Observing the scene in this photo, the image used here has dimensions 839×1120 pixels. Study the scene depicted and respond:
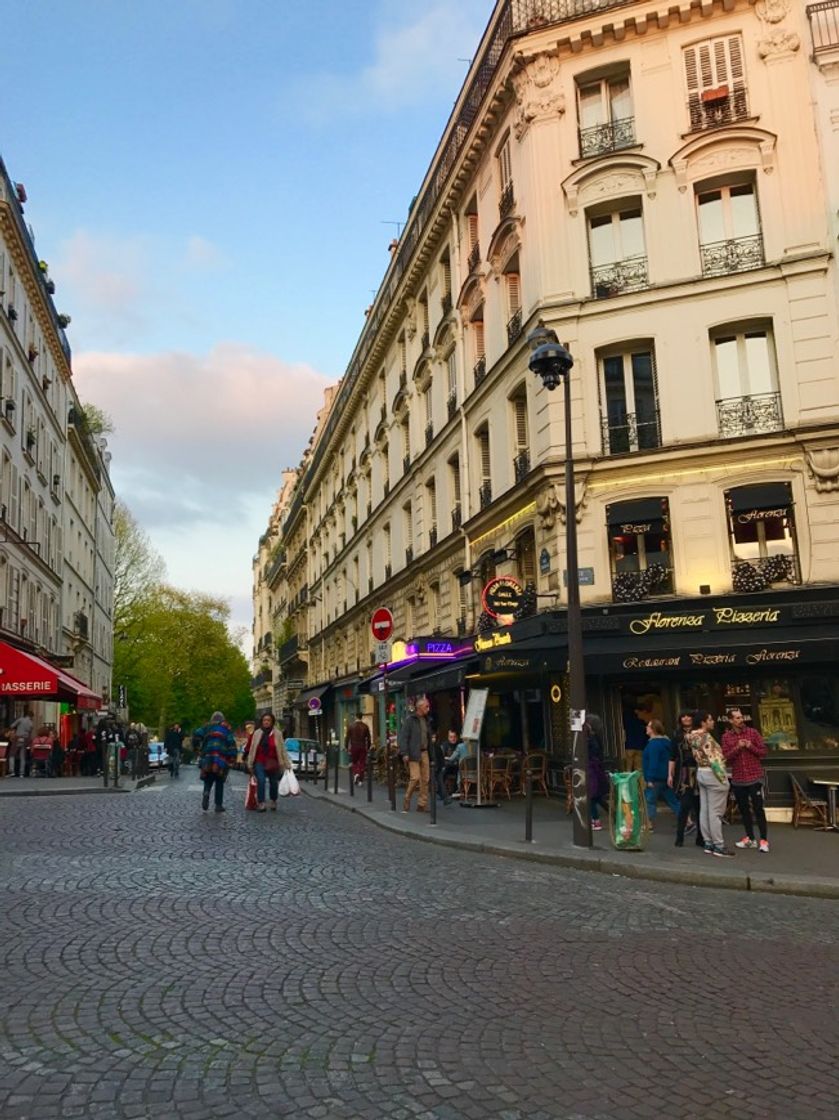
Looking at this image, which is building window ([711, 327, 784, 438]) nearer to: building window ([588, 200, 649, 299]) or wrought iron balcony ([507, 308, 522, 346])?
building window ([588, 200, 649, 299])

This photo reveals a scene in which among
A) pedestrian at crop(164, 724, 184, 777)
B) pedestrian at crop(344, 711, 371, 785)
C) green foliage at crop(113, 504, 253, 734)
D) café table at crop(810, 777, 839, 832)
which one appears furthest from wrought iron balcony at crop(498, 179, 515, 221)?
green foliage at crop(113, 504, 253, 734)

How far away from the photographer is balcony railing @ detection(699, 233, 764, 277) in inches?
660

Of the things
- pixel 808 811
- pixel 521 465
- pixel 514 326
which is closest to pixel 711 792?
pixel 808 811

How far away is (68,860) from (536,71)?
691 inches

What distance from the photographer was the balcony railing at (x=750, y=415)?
53.0 ft

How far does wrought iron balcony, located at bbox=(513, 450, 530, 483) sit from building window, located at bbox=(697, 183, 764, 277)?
5044 millimetres

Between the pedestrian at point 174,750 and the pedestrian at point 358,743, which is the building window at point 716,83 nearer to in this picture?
the pedestrian at point 358,743

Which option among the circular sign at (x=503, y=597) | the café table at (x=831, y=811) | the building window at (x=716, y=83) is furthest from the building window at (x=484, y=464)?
the café table at (x=831, y=811)

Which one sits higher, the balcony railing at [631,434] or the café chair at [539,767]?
the balcony railing at [631,434]

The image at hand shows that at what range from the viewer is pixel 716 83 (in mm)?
17656

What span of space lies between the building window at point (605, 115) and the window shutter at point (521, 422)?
517cm

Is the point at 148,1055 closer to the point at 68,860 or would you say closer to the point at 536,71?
the point at 68,860

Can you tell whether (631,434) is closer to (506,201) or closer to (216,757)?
(506,201)

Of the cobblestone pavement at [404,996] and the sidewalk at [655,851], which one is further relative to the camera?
the sidewalk at [655,851]
